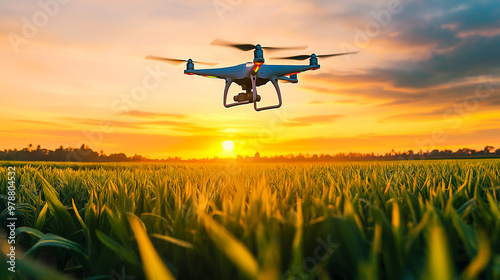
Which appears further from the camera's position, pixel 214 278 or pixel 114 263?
pixel 114 263

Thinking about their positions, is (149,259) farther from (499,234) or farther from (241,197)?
(499,234)

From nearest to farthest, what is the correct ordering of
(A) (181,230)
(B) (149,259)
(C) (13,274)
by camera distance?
(B) (149,259) < (C) (13,274) < (A) (181,230)

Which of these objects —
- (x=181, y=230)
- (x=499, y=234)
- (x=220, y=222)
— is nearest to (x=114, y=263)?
(x=181, y=230)

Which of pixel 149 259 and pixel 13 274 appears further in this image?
pixel 13 274

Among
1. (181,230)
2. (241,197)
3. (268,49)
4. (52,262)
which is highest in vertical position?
(268,49)

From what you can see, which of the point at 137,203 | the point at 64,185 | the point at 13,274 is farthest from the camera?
the point at 64,185

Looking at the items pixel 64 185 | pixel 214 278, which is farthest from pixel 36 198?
pixel 214 278

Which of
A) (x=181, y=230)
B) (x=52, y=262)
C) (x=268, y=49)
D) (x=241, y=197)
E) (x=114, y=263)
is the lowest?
(x=52, y=262)

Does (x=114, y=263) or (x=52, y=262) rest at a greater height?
(x=114, y=263)

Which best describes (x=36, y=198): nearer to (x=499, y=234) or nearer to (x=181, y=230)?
(x=181, y=230)
